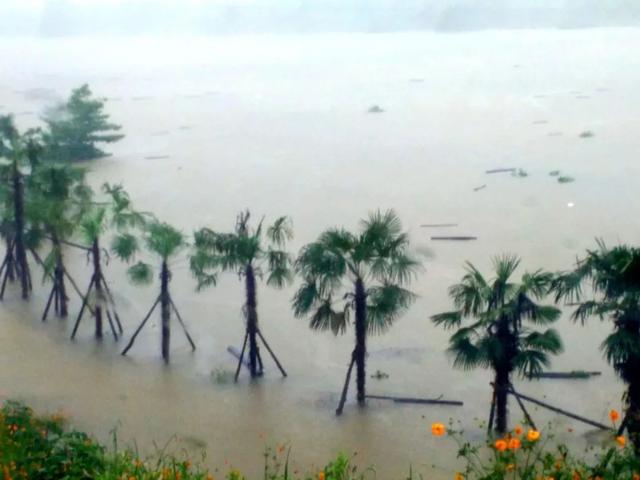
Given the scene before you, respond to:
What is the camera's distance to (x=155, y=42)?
76.9 feet

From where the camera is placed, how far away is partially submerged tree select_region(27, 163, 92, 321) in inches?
288

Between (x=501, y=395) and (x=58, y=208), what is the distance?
3.68m

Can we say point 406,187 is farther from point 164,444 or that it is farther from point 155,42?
point 155,42

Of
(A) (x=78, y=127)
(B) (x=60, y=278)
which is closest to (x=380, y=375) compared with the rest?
(B) (x=60, y=278)

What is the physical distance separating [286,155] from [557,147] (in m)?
3.75

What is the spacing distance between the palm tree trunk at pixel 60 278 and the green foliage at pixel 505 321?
3.26m

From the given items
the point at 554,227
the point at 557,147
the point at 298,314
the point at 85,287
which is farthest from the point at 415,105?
the point at 298,314

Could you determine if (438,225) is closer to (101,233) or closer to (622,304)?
(101,233)

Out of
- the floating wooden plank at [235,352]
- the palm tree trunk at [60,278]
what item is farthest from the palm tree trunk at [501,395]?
the palm tree trunk at [60,278]

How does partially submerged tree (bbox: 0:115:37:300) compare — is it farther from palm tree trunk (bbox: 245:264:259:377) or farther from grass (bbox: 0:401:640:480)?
grass (bbox: 0:401:640:480)

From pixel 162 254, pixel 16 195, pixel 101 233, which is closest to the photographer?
pixel 162 254

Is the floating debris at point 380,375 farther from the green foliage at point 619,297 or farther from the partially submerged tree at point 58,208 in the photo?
the partially submerged tree at point 58,208

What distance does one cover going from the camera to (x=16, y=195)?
7785mm

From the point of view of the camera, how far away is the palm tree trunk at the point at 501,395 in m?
5.40
